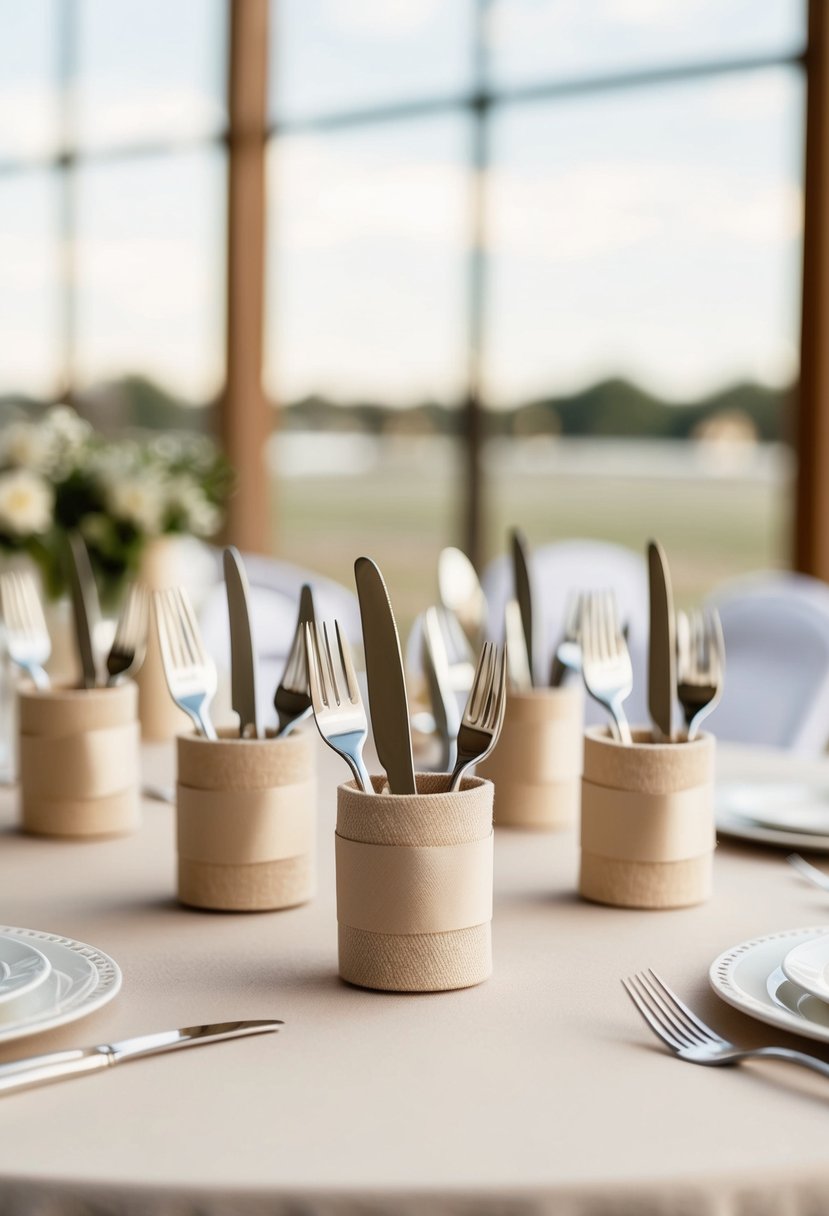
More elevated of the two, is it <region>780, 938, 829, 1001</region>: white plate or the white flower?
the white flower

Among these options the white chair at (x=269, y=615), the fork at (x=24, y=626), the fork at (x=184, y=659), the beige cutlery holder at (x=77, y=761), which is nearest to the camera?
the fork at (x=184, y=659)

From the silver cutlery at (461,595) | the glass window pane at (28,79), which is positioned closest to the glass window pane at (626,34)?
the glass window pane at (28,79)

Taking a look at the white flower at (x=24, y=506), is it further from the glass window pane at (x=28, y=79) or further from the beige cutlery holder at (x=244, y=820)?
the glass window pane at (x=28, y=79)

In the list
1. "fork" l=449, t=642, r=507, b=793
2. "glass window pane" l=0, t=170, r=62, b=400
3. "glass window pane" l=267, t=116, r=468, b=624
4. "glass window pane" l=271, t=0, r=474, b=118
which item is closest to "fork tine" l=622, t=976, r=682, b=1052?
"fork" l=449, t=642, r=507, b=793

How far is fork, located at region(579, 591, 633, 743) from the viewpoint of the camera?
1193 millimetres

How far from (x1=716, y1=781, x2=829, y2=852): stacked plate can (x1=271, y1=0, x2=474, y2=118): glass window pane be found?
3.71 m

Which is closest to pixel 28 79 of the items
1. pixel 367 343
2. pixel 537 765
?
pixel 367 343

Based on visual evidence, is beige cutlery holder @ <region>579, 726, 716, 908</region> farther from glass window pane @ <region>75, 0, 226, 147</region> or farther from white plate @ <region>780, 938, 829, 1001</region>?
glass window pane @ <region>75, 0, 226, 147</region>

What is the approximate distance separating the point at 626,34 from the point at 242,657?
12.4ft

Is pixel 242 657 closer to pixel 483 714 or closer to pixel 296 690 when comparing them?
pixel 296 690

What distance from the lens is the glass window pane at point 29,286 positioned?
5953 mm

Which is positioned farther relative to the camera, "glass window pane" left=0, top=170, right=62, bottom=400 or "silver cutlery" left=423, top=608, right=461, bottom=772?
"glass window pane" left=0, top=170, right=62, bottom=400

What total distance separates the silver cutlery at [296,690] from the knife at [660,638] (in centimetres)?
27

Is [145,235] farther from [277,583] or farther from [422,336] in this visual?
[277,583]
